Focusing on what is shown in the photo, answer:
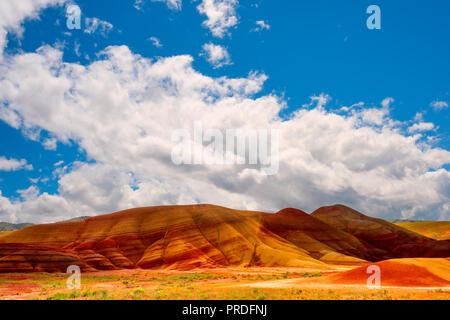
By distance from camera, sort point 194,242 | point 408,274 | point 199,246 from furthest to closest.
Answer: point 194,242 < point 199,246 < point 408,274

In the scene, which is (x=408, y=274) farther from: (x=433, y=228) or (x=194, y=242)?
(x=433, y=228)

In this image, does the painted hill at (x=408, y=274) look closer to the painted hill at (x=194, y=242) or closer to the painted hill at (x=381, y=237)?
the painted hill at (x=194, y=242)

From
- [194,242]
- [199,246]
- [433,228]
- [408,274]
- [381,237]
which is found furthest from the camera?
[433,228]

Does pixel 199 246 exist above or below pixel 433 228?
below

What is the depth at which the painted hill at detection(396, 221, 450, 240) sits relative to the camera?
157 m

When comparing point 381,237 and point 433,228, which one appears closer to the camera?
point 381,237

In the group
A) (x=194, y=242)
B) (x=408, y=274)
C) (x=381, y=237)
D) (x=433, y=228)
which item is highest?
(x=433, y=228)

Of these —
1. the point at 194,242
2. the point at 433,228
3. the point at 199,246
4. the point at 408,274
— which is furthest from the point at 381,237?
the point at 408,274

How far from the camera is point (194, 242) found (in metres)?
86.0

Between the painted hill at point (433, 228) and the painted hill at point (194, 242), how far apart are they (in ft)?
171

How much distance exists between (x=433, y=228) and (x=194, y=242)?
487 ft

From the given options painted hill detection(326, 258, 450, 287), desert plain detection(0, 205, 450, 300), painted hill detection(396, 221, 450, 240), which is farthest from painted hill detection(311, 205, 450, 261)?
painted hill detection(326, 258, 450, 287)

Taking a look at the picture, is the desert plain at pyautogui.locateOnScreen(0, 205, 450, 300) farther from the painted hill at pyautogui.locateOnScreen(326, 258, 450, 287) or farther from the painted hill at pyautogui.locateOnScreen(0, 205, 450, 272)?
the painted hill at pyautogui.locateOnScreen(326, 258, 450, 287)
